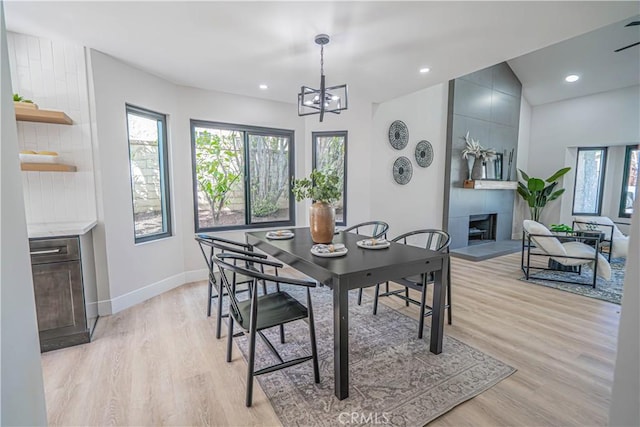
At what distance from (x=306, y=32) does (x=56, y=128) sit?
2522 mm

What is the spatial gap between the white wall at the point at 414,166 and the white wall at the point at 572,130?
300 centimetres

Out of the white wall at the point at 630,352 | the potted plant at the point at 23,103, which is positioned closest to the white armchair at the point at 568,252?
the white wall at the point at 630,352

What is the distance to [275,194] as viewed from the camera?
4.63 meters

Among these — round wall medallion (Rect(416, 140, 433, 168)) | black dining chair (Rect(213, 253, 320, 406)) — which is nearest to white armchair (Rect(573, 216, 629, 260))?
round wall medallion (Rect(416, 140, 433, 168))

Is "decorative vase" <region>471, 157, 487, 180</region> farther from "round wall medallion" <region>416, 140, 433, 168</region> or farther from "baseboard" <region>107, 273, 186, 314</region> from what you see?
"baseboard" <region>107, 273, 186, 314</region>

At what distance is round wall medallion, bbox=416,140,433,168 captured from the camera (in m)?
5.30

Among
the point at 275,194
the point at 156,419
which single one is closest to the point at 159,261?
the point at 275,194

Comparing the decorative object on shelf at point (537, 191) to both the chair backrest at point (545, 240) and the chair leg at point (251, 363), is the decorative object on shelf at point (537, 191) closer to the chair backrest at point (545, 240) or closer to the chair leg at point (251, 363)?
the chair backrest at point (545, 240)

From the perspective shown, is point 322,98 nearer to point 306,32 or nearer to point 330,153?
point 306,32

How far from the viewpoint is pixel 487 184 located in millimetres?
5738

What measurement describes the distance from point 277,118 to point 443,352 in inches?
146

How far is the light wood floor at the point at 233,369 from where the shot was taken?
67.4 inches

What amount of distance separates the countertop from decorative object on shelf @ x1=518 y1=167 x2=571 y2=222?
7481 mm

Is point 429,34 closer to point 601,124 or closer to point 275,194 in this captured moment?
point 275,194
